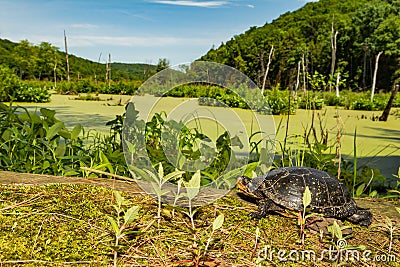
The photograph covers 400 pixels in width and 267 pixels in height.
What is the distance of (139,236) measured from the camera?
0.85 m

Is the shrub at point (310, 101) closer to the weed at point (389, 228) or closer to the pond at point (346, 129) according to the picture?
the pond at point (346, 129)

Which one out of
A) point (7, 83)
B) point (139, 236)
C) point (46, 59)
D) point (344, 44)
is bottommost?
point (139, 236)

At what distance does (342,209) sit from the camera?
111 cm

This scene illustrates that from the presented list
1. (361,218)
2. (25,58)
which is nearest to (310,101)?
(361,218)

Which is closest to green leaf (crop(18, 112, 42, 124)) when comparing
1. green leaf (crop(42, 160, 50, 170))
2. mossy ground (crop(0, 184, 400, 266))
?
green leaf (crop(42, 160, 50, 170))

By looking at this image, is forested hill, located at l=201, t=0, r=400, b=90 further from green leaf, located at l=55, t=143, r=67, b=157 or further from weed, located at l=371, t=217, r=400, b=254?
weed, located at l=371, t=217, r=400, b=254

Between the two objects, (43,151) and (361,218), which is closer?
(361,218)

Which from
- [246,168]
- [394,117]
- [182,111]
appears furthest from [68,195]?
[394,117]

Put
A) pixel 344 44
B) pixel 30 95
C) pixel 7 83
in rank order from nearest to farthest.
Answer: pixel 7 83 → pixel 30 95 → pixel 344 44

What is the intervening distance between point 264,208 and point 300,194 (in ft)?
0.38

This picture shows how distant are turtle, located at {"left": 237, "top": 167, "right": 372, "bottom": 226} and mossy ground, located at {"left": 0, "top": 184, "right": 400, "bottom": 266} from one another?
0.04 metres

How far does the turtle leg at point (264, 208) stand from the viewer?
1.04 meters

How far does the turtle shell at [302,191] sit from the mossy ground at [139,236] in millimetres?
56

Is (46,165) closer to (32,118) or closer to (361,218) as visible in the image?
(32,118)
